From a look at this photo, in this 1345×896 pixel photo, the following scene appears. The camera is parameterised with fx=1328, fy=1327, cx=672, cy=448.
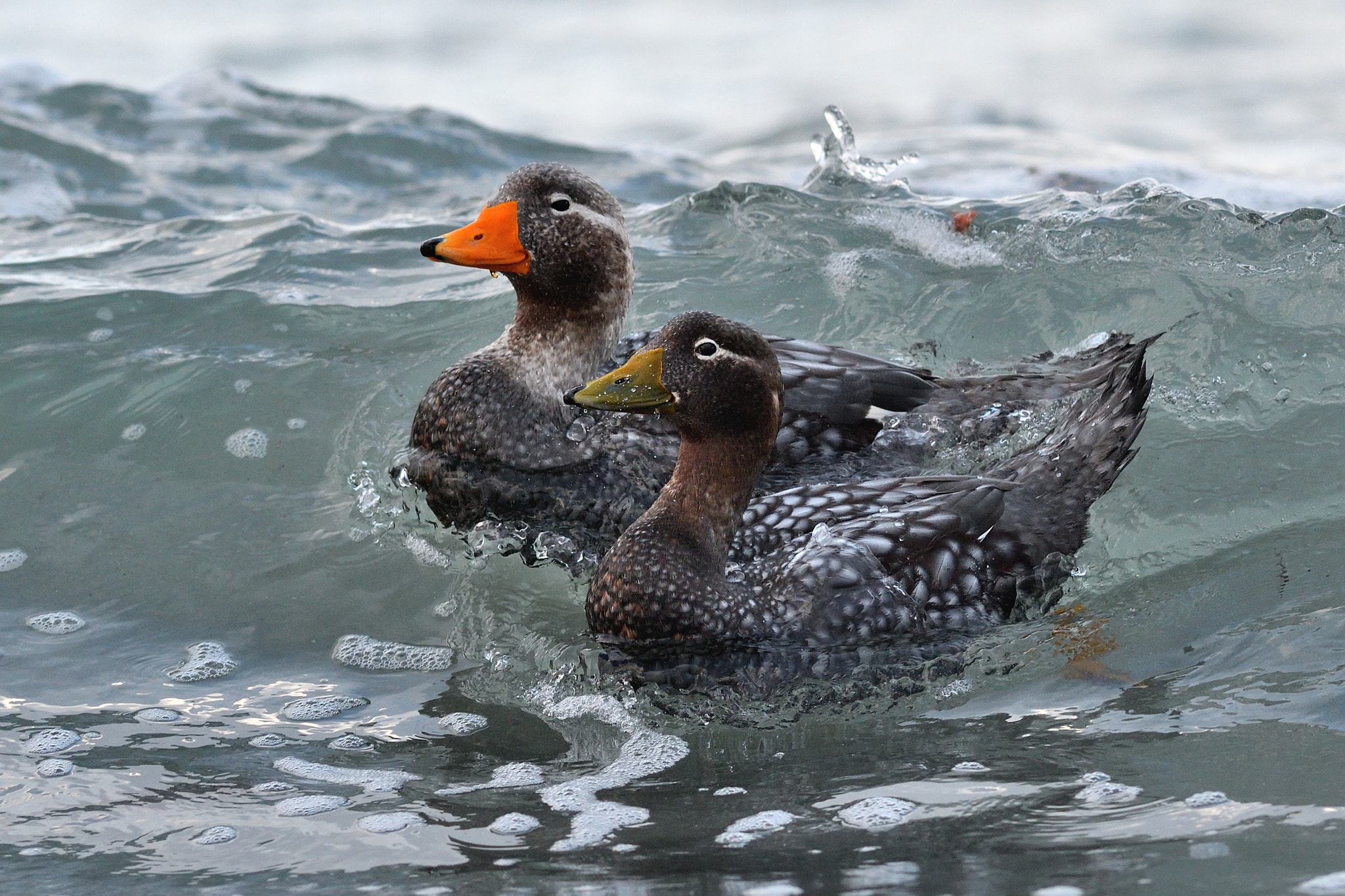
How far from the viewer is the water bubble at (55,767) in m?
4.59

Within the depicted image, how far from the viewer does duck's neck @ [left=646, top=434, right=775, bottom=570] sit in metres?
5.27

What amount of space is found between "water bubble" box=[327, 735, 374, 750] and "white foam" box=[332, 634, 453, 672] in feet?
2.04

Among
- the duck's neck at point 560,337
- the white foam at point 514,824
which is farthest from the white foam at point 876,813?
the duck's neck at point 560,337

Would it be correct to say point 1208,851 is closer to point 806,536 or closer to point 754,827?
point 754,827

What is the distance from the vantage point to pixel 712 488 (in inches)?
210

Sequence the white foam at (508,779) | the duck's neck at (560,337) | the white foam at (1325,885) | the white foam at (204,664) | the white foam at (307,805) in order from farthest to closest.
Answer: the duck's neck at (560,337) → the white foam at (204,664) → the white foam at (508,779) → the white foam at (307,805) → the white foam at (1325,885)

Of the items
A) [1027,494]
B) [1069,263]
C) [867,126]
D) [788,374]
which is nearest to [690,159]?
[867,126]

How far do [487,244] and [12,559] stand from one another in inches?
106

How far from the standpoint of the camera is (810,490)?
5.75 metres

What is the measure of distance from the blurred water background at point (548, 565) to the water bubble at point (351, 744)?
0.02 metres

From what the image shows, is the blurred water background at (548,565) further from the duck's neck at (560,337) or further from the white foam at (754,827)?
the duck's neck at (560,337)

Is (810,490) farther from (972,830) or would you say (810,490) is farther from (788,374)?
(972,830)

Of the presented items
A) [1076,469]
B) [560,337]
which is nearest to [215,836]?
[560,337]

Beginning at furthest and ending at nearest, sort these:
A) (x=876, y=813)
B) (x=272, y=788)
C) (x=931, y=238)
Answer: (x=931, y=238)
(x=272, y=788)
(x=876, y=813)
